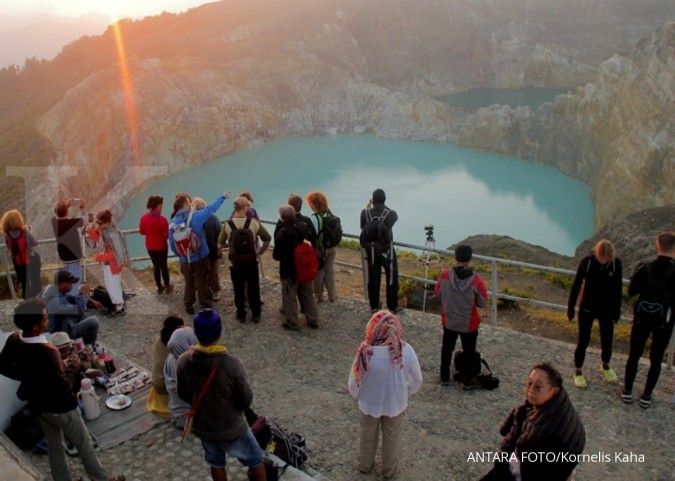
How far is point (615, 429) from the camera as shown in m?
5.58

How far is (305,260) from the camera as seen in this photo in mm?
7180

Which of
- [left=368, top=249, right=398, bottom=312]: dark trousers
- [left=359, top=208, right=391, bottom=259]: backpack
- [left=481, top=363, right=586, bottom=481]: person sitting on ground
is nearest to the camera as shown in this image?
[left=481, top=363, right=586, bottom=481]: person sitting on ground

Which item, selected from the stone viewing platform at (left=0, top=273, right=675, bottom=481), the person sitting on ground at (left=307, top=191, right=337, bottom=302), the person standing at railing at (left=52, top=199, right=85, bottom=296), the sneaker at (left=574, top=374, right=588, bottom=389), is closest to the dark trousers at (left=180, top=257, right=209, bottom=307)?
the stone viewing platform at (left=0, top=273, right=675, bottom=481)

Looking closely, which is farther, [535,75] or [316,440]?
[535,75]

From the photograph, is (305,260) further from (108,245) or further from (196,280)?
(108,245)

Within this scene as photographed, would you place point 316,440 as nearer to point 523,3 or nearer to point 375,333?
point 375,333

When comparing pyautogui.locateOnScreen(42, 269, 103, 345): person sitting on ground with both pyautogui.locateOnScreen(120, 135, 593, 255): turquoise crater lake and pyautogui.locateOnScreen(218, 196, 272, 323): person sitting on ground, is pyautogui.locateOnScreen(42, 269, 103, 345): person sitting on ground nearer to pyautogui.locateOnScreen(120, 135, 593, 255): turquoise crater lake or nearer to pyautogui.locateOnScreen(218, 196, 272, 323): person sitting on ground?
pyautogui.locateOnScreen(218, 196, 272, 323): person sitting on ground

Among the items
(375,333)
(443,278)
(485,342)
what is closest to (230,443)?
(375,333)

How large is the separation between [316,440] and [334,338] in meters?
2.24

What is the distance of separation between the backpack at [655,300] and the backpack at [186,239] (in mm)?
4992

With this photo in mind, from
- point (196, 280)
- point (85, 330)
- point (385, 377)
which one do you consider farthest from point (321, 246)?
point (385, 377)

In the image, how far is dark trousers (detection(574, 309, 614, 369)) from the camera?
5.92 m

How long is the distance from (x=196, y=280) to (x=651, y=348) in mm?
5400

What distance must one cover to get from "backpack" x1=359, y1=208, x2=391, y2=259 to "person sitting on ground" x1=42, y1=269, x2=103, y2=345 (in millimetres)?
3213
